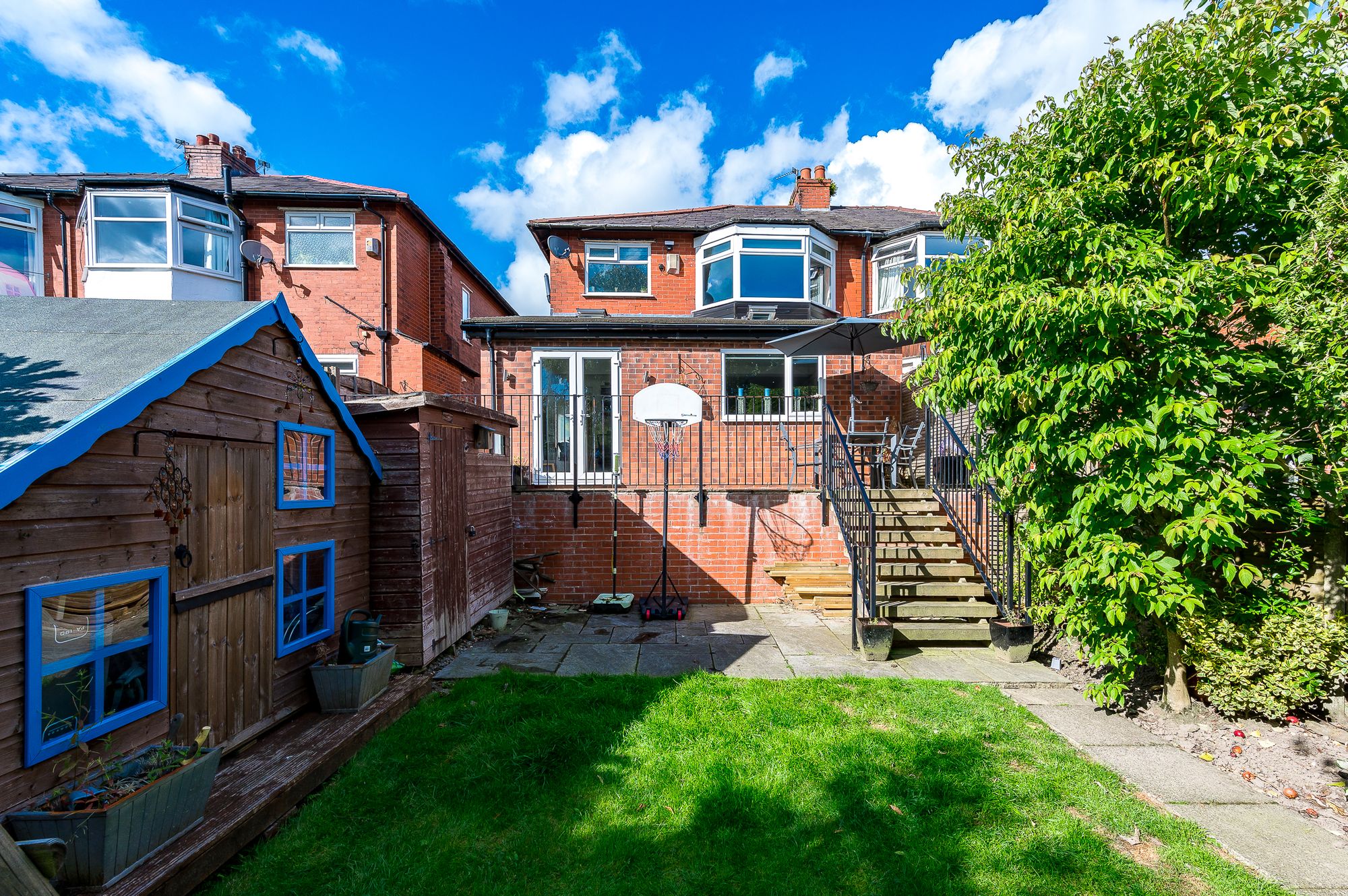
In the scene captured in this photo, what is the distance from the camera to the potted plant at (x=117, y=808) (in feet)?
7.50

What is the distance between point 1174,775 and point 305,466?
6442 mm

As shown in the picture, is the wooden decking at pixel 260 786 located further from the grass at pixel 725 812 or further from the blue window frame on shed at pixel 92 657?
the blue window frame on shed at pixel 92 657

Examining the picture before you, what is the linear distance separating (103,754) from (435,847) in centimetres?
165

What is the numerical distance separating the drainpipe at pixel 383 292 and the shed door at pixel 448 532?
8.98 m

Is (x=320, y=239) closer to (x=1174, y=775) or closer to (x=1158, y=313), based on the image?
(x=1158, y=313)

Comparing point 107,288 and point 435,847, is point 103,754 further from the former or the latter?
point 107,288

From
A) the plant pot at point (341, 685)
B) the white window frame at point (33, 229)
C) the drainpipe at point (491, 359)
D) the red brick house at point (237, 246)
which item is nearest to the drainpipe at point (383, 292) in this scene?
the red brick house at point (237, 246)

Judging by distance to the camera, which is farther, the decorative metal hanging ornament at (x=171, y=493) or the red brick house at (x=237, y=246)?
the red brick house at (x=237, y=246)

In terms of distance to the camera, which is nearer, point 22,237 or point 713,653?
point 713,653

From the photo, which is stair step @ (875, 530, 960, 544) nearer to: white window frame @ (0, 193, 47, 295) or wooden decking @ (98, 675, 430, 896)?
wooden decking @ (98, 675, 430, 896)

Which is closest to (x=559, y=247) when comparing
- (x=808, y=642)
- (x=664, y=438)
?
(x=664, y=438)

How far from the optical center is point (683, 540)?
27.9 ft

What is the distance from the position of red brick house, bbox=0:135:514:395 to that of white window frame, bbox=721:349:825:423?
8125 mm

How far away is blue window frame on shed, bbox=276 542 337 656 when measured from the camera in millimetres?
4070
